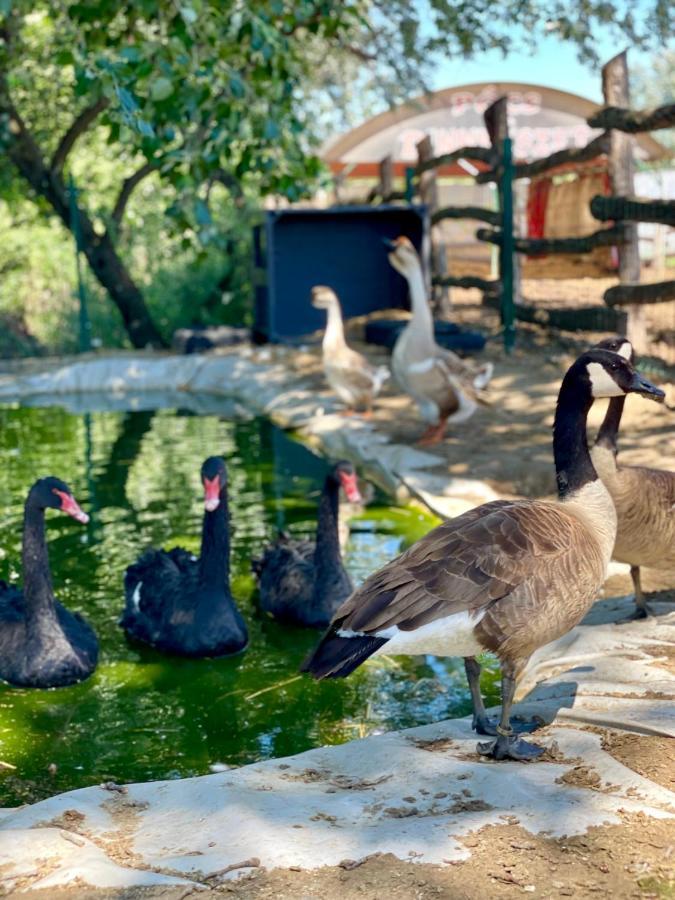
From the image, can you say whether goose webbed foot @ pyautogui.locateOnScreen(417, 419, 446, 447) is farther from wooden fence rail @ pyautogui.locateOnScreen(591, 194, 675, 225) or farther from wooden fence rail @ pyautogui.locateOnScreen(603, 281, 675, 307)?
wooden fence rail @ pyautogui.locateOnScreen(591, 194, 675, 225)

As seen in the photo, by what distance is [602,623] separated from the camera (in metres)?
5.98

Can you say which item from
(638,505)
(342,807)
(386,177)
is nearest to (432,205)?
(386,177)

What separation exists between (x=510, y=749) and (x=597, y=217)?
354 inches

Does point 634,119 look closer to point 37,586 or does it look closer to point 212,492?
point 212,492

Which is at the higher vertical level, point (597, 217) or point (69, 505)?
point (597, 217)

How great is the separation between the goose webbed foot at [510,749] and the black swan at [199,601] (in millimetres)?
2461

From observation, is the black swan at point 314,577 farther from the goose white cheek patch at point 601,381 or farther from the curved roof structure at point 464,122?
the curved roof structure at point 464,122

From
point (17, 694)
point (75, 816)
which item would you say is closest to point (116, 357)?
point (17, 694)

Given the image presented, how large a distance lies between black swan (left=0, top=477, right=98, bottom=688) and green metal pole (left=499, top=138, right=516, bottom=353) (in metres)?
9.57

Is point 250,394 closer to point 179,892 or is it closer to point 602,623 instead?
point 602,623

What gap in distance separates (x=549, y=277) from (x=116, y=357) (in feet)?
21.9

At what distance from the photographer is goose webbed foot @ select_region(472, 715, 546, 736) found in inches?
174

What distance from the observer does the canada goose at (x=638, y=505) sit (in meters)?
5.45

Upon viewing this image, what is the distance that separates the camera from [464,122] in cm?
2353
